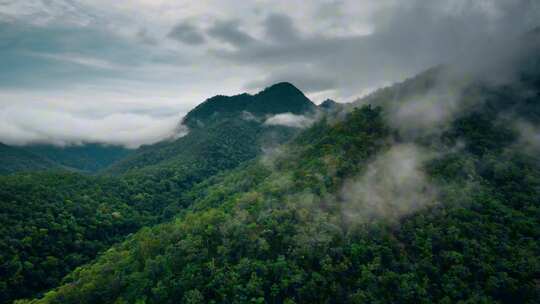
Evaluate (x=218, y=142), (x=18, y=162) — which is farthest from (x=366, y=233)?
(x=18, y=162)

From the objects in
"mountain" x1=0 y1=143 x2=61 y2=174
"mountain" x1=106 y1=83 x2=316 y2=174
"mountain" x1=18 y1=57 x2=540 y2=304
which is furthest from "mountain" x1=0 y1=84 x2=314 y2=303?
"mountain" x1=0 y1=143 x2=61 y2=174

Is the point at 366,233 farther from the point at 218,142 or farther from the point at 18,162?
the point at 18,162

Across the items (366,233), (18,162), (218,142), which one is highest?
(218,142)

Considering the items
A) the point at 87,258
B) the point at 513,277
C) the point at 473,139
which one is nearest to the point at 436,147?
the point at 473,139

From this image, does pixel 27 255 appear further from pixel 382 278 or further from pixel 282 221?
pixel 382 278

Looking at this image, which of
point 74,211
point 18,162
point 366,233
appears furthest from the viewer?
point 18,162

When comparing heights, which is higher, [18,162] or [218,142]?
Answer: [218,142]

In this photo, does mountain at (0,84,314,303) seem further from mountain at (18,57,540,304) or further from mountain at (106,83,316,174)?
mountain at (18,57,540,304)
